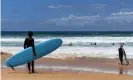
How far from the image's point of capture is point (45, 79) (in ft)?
34.4

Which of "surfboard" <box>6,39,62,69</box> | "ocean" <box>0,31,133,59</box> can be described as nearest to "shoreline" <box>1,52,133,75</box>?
"surfboard" <box>6,39,62,69</box>

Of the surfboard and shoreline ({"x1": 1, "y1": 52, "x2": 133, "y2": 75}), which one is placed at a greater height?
the surfboard

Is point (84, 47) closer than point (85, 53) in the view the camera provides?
No

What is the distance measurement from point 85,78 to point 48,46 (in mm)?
4473

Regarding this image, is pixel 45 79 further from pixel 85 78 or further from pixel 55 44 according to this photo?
pixel 55 44

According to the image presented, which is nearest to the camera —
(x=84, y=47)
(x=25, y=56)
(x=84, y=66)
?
(x=25, y=56)

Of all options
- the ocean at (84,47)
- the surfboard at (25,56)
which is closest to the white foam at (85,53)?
the ocean at (84,47)

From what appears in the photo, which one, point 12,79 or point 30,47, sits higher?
point 30,47

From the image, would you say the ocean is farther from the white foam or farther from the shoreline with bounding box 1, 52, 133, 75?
the shoreline with bounding box 1, 52, 133, 75

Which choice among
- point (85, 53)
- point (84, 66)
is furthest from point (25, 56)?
point (85, 53)

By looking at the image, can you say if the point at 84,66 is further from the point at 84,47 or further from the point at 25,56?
the point at 84,47

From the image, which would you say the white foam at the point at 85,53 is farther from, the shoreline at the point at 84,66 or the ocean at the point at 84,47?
the shoreline at the point at 84,66

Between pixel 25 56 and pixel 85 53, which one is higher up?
pixel 25 56

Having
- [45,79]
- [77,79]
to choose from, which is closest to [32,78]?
[45,79]
